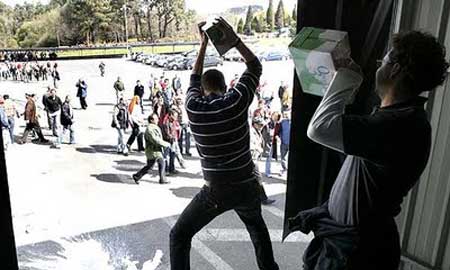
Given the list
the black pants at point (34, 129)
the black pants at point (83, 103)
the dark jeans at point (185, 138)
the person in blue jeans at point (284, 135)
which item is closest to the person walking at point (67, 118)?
the black pants at point (83, 103)

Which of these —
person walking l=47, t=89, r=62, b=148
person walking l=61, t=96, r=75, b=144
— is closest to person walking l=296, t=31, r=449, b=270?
person walking l=47, t=89, r=62, b=148

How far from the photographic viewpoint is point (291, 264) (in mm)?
2463

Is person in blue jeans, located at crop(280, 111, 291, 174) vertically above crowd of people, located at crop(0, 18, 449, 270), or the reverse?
crowd of people, located at crop(0, 18, 449, 270)

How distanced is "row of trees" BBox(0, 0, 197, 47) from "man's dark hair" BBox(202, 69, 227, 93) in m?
0.44

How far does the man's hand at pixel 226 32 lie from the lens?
4.89 feet

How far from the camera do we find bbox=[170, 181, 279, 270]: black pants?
66.9 inches

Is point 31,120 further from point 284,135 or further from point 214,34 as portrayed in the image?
point 214,34

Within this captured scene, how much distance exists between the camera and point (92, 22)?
240 centimetres

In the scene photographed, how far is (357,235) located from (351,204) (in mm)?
86

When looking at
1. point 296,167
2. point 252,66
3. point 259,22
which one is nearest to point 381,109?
point 252,66

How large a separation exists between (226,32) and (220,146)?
1.52ft

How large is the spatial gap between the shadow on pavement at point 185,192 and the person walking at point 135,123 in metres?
0.93

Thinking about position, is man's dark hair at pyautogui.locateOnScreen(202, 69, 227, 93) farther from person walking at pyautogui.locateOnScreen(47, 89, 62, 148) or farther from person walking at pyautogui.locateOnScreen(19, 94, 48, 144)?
person walking at pyautogui.locateOnScreen(47, 89, 62, 148)

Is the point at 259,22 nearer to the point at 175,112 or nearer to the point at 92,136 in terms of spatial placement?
the point at 175,112
